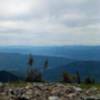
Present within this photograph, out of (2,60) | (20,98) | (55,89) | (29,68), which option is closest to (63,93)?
(55,89)

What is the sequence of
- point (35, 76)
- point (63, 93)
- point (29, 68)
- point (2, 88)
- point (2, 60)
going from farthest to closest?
point (2, 60), point (29, 68), point (35, 76), point (2, 88), point (63, 93)

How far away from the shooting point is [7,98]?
1531 centimetres

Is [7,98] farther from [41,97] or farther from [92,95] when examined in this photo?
[92,95]

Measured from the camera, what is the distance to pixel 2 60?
188500 millimetres

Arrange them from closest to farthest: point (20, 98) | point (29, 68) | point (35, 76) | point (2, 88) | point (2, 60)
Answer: point (20, 98), point (2, 88), point (35, 76), point (29, 68), point (2, 60)

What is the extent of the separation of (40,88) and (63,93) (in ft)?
4.33

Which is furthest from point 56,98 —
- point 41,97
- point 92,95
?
point 92,95

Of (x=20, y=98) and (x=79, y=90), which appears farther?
(x=79, y=90)

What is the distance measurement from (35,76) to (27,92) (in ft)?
78.0

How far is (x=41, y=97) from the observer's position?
1573 cm

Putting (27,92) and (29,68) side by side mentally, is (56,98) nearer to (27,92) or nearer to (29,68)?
(27,92)


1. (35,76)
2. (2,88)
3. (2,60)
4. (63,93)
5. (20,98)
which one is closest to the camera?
(20,98)

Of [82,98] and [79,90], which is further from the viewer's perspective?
[79,90]

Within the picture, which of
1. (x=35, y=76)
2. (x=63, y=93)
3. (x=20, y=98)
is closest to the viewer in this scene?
(x=20, y=98)
